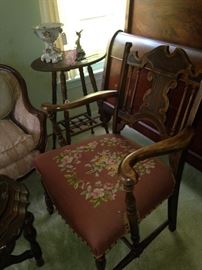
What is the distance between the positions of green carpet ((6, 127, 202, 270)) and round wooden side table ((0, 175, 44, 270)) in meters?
0.21

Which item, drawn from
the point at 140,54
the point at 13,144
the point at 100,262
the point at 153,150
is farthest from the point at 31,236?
the point at 140,54

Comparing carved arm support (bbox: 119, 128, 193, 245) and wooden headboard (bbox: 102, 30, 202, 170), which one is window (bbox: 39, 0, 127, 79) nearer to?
wooden headboard (bbox: 102, 30, 202, 170)

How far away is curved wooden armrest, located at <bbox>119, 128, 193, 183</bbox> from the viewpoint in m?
0.91

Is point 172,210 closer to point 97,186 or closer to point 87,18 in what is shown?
point 97,186

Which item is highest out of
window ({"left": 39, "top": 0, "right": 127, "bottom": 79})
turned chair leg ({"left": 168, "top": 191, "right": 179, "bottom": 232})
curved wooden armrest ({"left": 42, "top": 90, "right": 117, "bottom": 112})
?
window ({"left": 39, "top": 0, "right": 127, "bottom": 79})

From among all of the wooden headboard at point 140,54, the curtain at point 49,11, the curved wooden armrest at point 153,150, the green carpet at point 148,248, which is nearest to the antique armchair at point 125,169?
the curved wooden armrest at point 153,150

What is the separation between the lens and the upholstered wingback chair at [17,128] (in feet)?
5.22

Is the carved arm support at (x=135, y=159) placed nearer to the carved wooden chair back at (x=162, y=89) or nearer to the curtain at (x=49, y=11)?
the carved wooden chair back at (x=162, y=89)

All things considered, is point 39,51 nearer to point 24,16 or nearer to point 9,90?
point 24,16

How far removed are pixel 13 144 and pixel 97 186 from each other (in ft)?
2.25

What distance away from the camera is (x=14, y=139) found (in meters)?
1.62

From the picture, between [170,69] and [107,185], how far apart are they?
2.05ft

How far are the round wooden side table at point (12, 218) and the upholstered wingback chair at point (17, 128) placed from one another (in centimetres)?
40

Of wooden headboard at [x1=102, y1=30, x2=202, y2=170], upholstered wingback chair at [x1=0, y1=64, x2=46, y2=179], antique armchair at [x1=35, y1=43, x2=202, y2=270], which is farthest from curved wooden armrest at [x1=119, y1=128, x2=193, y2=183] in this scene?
upholstered wingback chair at [x1=0, y1=64, x2=46, y2=179]
